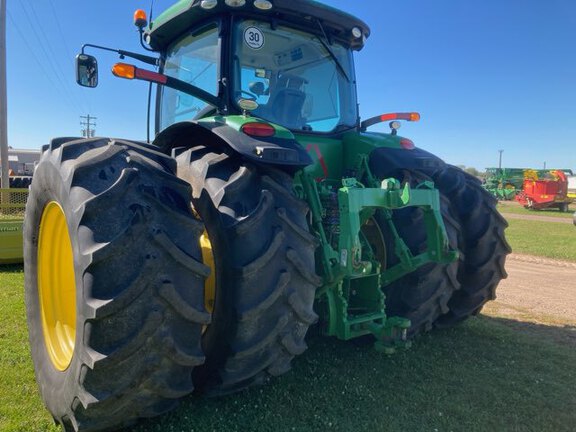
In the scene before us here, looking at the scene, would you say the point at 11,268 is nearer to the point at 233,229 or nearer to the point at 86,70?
the point at 86,70

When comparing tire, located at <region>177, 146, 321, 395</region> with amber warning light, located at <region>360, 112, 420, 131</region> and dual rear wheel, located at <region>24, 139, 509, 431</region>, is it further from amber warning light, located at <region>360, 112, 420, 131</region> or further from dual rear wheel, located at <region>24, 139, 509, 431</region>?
amber warning light, located at <region>360, 112, 420, 131</region>

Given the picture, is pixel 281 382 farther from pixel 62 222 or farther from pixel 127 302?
pixel 62 222

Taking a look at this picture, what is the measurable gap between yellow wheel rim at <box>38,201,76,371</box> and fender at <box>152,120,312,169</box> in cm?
88

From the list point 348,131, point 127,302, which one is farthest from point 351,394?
point 348,131

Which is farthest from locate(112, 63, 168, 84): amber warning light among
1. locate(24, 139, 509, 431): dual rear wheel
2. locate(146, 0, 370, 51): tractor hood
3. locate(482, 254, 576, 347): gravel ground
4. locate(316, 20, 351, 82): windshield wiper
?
locate(482, 254, 576, 347): gravel ground

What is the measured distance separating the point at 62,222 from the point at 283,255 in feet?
4.43

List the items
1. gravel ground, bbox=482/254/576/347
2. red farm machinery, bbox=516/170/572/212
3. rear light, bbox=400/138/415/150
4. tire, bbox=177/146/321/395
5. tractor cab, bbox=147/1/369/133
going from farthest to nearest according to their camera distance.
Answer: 1. red farm machinery, bbox=516/170/572/212
2. gravel ground, bbox=482/254/576/347
3. rear light, bbox=400/138/415/150
4. tractor cab, bbox=147/1/369/133
5. tire, bbox=177/146/321/395

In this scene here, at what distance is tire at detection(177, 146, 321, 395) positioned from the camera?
→ 2244 mm

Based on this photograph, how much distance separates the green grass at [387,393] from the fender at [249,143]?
142 cm

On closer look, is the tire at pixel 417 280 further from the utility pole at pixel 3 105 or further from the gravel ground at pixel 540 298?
the utility pole at pixel 3 105

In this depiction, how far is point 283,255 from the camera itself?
232 centimetres

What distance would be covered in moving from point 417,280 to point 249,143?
173cm

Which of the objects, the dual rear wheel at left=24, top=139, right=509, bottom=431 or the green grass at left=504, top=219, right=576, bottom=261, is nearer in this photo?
the dual rear wheel at left=24, top=139, right=509, bottom=431

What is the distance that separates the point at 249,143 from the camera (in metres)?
2.46
